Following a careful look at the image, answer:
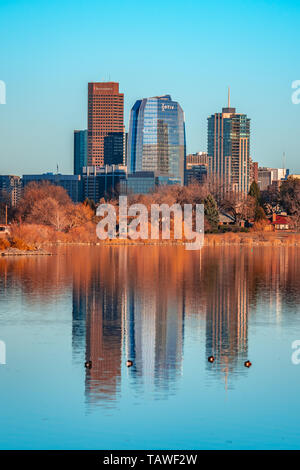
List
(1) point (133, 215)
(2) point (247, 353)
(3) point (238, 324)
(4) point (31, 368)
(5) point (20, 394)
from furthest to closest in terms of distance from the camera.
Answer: (1) point (133, 215) < (3) point (238, 324) < (2) point (247, 353) < (4) point (31, 368) < (5) point (20, 394)

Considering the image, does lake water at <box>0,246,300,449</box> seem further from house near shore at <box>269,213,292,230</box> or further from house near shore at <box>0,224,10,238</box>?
house near shore at <box>269,213,292,230</box>

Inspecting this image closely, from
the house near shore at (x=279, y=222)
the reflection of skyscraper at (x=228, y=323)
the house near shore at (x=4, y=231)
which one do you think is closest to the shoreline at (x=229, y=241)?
the house near shore at (x=4, y=231)

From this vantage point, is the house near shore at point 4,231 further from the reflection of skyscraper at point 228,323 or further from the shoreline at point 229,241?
the reflection of skyscraper at point 228,323

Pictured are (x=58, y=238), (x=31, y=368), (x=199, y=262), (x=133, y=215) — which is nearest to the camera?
(x=31, y=368)

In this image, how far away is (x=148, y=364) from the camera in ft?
71.8

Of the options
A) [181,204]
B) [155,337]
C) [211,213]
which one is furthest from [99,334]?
[181,204]

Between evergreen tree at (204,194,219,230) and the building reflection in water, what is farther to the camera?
evergreen tree at (204,194,219,230)

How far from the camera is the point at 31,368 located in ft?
70.2

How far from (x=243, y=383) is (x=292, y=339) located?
246 inches

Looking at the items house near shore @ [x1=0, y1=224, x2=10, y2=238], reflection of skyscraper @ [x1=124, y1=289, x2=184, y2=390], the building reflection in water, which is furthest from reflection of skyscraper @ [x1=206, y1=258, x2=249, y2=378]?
house near shore @ [x1=0, y1=224, x2=10, y2=238]

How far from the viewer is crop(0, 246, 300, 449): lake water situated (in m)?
16.2

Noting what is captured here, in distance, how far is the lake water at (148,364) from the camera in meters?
16.2
